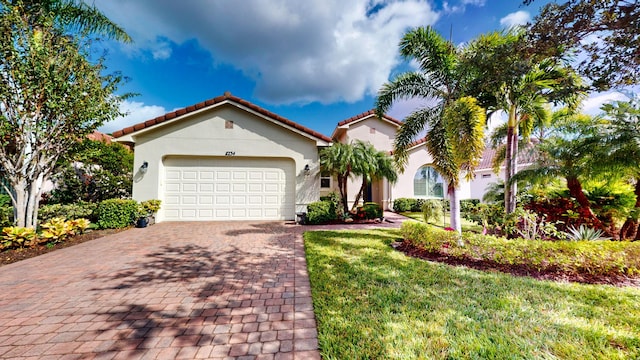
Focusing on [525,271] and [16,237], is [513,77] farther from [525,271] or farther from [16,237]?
[16,237]

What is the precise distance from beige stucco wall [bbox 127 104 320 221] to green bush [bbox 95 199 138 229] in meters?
0.92

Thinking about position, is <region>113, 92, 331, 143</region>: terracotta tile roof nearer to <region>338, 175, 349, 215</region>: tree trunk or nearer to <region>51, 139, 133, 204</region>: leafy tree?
Answer: <region>51, 139, 133, 204</region>: leafy tree

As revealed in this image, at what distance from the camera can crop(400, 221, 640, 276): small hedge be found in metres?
4.62

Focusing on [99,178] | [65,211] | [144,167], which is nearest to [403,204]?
[144,167]

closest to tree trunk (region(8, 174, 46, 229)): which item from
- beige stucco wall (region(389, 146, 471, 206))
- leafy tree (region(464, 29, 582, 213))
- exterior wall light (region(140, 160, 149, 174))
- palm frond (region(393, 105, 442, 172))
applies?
exterior wall light (region(140, 160, 149, 174))

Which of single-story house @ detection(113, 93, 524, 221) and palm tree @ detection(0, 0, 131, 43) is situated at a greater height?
palm tree @ detection(0, 0, 131, 43)

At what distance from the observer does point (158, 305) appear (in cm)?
349

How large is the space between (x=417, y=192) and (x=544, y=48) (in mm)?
12550

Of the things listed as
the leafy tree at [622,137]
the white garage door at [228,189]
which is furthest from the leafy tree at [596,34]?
the white garage door at [228,189]

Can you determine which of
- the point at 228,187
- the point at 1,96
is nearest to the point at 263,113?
the point at 228,187

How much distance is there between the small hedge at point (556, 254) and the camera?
4617 millimetres

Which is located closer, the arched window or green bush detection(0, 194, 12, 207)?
green bush detection(0, 194, 12, 207)

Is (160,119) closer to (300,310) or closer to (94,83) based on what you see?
(94,83)

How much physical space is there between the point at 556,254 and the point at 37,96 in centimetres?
1398
